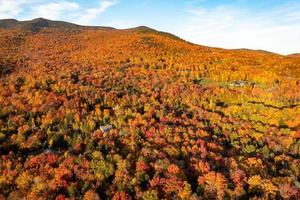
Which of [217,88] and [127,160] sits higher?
[217,88]

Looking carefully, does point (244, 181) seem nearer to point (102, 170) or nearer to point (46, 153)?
point (102, 170)

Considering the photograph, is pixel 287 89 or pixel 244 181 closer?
pixel 244 181

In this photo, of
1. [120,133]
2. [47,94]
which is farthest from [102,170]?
[47,94]

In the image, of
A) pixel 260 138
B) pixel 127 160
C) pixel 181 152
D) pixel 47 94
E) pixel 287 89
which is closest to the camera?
pixel 127 160

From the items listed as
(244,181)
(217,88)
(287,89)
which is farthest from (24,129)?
(287,89)

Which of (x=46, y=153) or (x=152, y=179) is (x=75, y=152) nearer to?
(x=46, y=153)

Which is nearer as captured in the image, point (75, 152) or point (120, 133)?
point (75, 152)

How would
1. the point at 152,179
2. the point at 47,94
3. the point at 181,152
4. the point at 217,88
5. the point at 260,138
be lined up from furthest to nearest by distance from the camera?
1. the point at 217,88
2. the point at 47,94
3. the point at 260,138
4. the point at 181,152
5. the point at 152,179
